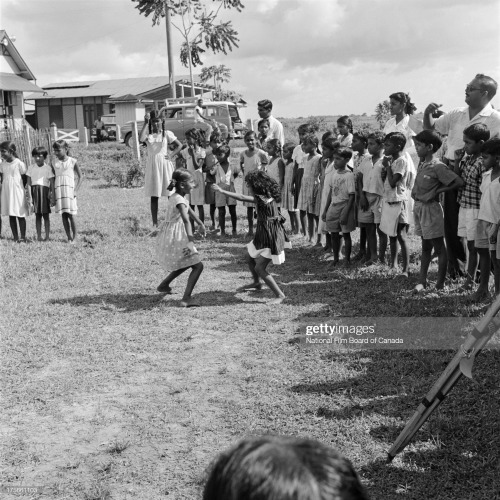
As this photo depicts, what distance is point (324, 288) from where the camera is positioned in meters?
6.60

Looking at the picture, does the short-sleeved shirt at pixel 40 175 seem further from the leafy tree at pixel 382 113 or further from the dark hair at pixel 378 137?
the leafy tree at pixel 382 113

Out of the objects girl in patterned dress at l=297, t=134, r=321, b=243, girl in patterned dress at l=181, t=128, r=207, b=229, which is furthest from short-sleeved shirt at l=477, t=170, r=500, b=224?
girl in patterned dress at l=181, t=128, r=207, b=229

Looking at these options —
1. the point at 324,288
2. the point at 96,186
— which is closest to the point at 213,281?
the point at 324,288

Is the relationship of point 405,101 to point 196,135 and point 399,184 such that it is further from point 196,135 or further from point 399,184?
point 196,135

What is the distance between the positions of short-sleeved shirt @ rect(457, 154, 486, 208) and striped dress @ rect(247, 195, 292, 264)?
5.78ft

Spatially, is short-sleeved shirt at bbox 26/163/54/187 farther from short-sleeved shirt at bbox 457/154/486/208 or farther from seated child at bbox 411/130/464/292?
short-sleeved shirt at bbox 457/154/486/208

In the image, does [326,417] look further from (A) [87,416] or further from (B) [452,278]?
(B) [452,278]

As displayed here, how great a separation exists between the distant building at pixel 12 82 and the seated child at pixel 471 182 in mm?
26294

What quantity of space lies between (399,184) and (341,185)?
3.28ft

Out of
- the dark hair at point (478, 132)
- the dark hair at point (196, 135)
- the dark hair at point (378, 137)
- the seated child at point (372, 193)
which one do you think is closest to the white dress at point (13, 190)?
the dark hair at point (196, 135)

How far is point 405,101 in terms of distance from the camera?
7215mm

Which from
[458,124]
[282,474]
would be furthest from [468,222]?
[282,474]

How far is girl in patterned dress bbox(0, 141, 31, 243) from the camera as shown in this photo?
378 inches

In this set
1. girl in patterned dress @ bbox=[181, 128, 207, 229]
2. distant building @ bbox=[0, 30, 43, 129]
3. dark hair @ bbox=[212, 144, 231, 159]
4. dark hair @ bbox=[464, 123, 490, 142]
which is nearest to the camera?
dark hair @ bbox=[464, 123, 490, 142]
